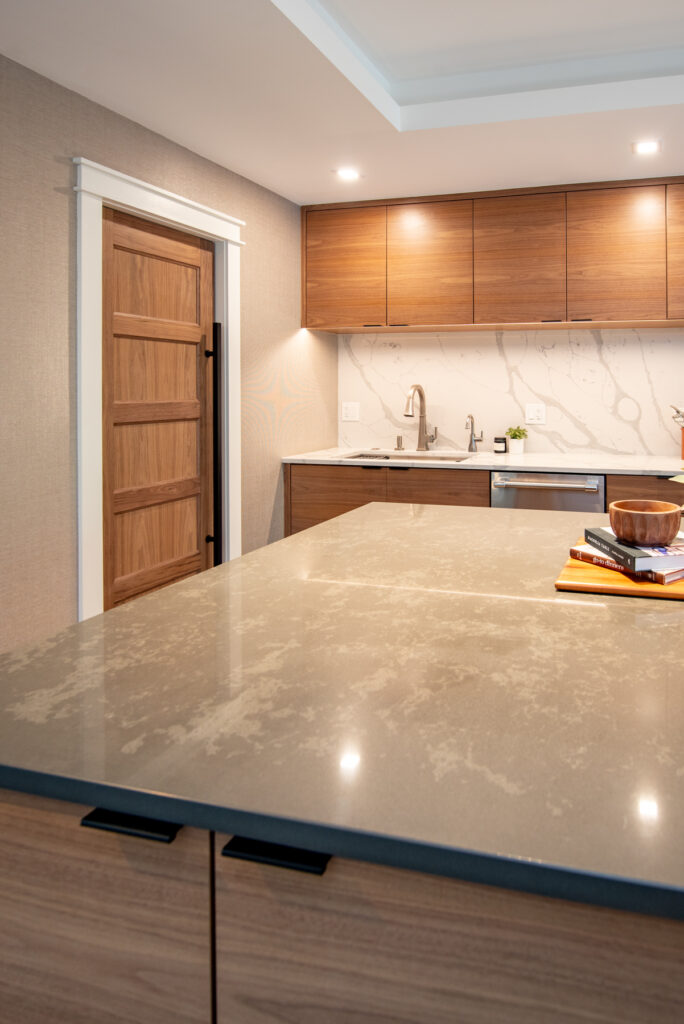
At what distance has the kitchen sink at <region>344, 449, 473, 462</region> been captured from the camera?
15.4 feet

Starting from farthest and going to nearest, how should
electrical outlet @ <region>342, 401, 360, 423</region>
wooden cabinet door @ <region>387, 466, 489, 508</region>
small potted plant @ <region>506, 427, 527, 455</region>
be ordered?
electrical outlet @ <region>342, 401, 360, 423</region>
small potted plant @ <region>506, 427, 527, 455</region>
wooden cabinet door @ <region>387, 466, 489, 508</region>

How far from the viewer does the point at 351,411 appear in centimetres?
518

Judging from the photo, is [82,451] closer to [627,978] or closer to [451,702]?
[451,702]

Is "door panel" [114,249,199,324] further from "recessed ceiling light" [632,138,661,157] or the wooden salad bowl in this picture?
the wooden salad bowl

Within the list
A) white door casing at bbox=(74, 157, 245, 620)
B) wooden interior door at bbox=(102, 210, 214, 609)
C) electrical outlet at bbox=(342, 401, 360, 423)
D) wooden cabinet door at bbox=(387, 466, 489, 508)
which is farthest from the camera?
electrical outlet at bbox=(342, 401, 360, 423)

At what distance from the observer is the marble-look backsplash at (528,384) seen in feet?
14.8

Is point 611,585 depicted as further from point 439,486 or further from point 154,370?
point 439,486

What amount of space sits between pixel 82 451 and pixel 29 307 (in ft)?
1.76

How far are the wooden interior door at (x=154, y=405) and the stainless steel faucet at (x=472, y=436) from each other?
1649mm

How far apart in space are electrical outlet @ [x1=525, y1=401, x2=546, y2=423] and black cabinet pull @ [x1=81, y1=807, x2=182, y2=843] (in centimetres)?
430

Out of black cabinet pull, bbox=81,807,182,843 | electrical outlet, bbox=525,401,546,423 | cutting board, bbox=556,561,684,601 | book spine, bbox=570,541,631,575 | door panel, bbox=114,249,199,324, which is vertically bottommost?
black cabinet pull, bbox=81,807,182,843

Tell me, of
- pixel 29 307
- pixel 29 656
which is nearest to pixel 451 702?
pixel 29 656

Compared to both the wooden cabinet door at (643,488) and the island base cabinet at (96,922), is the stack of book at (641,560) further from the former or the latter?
the wooden cabinet door at (643,488)

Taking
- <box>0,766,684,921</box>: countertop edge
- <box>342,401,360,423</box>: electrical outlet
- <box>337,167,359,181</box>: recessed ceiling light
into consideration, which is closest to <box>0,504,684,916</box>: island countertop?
<box>0,766,684,921</box>: countertop edge
